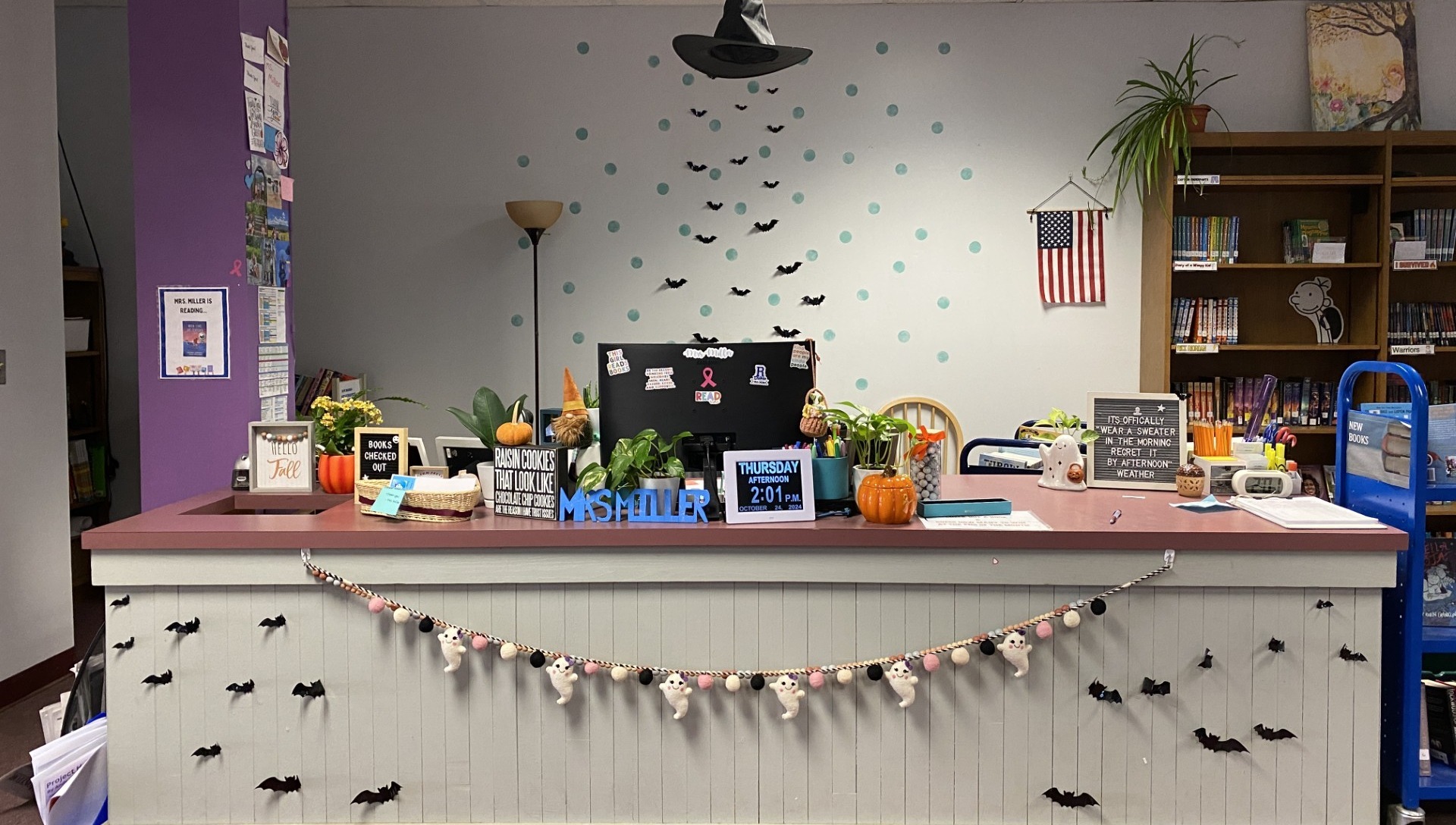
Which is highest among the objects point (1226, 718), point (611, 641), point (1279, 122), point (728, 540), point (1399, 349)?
point (1279, 122)

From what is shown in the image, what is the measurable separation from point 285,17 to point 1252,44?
4243 mm

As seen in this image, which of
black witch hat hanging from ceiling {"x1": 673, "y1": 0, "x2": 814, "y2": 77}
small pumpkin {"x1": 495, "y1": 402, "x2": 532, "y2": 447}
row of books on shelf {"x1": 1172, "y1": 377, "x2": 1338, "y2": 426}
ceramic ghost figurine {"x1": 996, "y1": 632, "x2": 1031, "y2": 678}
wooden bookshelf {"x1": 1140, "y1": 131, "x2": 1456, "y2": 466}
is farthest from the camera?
row of books on shelf {"x1": 1172, "y1": 377, "x2": 1338, "y2": 426}

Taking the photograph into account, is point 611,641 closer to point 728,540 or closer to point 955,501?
point 728,540

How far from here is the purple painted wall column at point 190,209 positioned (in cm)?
339

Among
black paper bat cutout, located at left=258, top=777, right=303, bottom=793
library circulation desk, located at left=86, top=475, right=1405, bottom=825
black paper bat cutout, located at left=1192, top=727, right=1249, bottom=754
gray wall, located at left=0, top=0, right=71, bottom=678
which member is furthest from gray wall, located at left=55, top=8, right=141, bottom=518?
black paper bat cutout, located at left=1192, top=727, right=1249, bottom=754

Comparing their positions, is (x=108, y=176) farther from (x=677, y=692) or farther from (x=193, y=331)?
(x=677, y=692)

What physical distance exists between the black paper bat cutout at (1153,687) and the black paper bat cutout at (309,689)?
1938mm

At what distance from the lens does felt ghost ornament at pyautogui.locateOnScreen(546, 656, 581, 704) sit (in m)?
2.51

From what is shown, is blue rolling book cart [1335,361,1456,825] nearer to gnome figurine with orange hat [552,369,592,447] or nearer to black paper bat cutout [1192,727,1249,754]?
black paper bat cutout [1192,727,1249,754]

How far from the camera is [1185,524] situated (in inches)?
102

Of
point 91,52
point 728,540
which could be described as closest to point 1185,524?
point 728,540

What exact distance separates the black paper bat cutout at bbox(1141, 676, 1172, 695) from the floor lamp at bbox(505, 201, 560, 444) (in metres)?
2.88

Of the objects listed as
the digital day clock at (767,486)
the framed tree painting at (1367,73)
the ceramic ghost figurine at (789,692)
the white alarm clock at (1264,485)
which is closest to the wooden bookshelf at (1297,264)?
the framed tree painting at (1367,73)

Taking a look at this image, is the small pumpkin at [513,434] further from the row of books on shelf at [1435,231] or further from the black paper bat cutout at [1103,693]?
the row of books on shelf at [1435,231]
